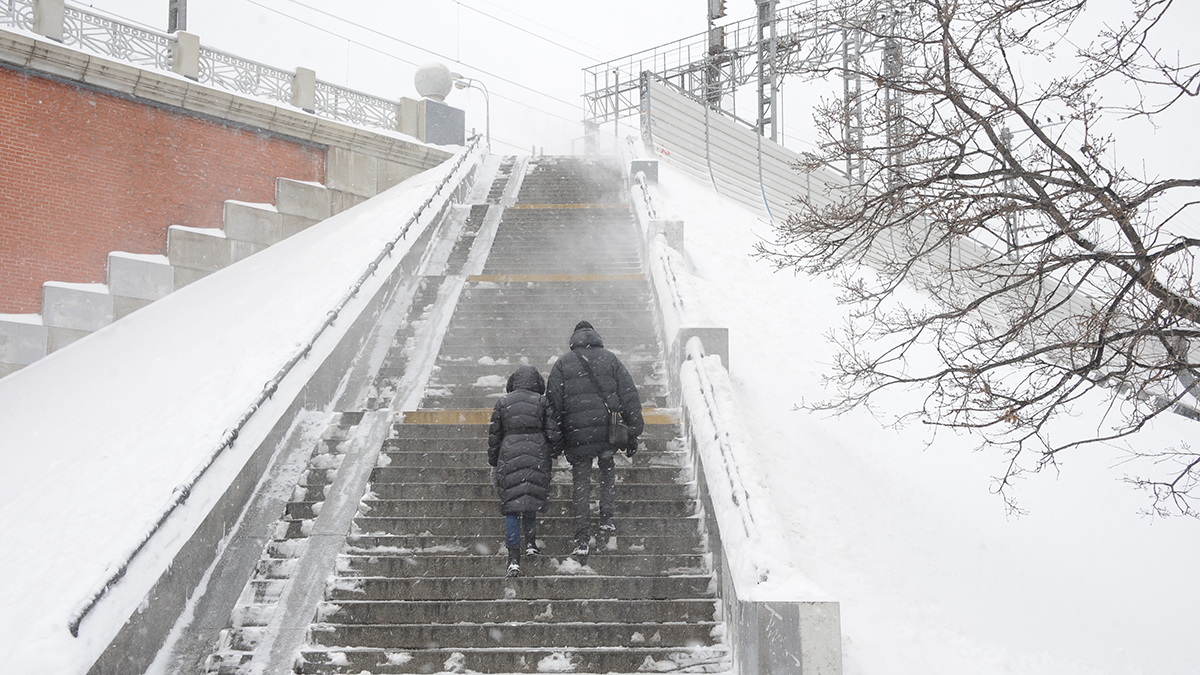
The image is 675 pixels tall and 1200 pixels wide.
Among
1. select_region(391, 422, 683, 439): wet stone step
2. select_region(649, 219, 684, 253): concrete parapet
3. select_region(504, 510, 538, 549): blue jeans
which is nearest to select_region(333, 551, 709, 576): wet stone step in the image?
select_region(504, 510, 538, 549): blue jeans

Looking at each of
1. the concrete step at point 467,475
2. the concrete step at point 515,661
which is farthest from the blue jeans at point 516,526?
the concrete step at point 467,475

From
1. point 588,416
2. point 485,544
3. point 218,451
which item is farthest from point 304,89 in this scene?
point 588,416

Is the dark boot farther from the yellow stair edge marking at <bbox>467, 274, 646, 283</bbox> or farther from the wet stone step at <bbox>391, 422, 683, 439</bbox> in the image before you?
the yellow stair edge marking at <bbox>467, 274, 646, 283</bbox>

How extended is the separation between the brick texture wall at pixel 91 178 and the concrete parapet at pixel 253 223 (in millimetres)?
213

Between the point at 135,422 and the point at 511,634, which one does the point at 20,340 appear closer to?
the point at 135,422

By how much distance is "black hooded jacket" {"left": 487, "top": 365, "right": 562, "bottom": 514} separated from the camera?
241 inches

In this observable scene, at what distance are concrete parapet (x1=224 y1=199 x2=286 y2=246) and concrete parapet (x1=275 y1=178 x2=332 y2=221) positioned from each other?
0.29 meters

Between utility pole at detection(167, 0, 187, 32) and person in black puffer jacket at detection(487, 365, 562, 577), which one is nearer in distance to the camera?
person in black puffer jacket at detection(487, 365, 562, 577)

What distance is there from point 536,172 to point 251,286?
9.30 meters

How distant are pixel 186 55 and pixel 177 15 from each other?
217 centimetres

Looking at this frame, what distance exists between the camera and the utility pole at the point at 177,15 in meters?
17.0

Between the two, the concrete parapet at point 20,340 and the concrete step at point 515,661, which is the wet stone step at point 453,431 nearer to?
the concrete step at point 515,661

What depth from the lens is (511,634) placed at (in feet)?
19.3

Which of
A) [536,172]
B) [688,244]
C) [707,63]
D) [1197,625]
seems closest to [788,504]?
[1197,625]
